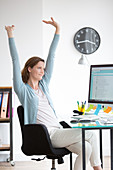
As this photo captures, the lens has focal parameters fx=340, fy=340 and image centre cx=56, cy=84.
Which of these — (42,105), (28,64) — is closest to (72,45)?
(28,64)

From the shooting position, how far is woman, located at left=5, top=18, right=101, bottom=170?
2.77 m

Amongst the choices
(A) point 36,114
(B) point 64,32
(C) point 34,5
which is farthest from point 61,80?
(A) point 36,114

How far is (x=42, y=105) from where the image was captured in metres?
3.03

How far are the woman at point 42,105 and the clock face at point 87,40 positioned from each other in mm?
1569

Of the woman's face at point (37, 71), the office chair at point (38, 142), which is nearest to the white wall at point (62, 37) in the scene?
the woman's face at point (37, 71)

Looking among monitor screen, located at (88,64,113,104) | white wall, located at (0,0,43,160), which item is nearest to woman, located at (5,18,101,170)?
monitor screen, located at (88,64,113,104)

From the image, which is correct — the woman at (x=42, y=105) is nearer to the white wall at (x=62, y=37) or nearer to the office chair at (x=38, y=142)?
the office chair at (x=38, y=142)

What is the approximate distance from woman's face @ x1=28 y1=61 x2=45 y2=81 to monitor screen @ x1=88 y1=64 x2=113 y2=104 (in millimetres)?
536

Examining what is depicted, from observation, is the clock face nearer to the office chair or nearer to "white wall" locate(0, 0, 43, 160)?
"white wall" locate(0, 0, 43, 160)

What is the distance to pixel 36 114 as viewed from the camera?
2.96 m

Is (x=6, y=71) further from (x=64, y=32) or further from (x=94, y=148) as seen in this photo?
(x=94, y=148)

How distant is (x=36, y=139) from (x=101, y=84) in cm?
84

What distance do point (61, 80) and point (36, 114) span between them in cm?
186

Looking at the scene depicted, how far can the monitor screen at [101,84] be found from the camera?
10.2ft
